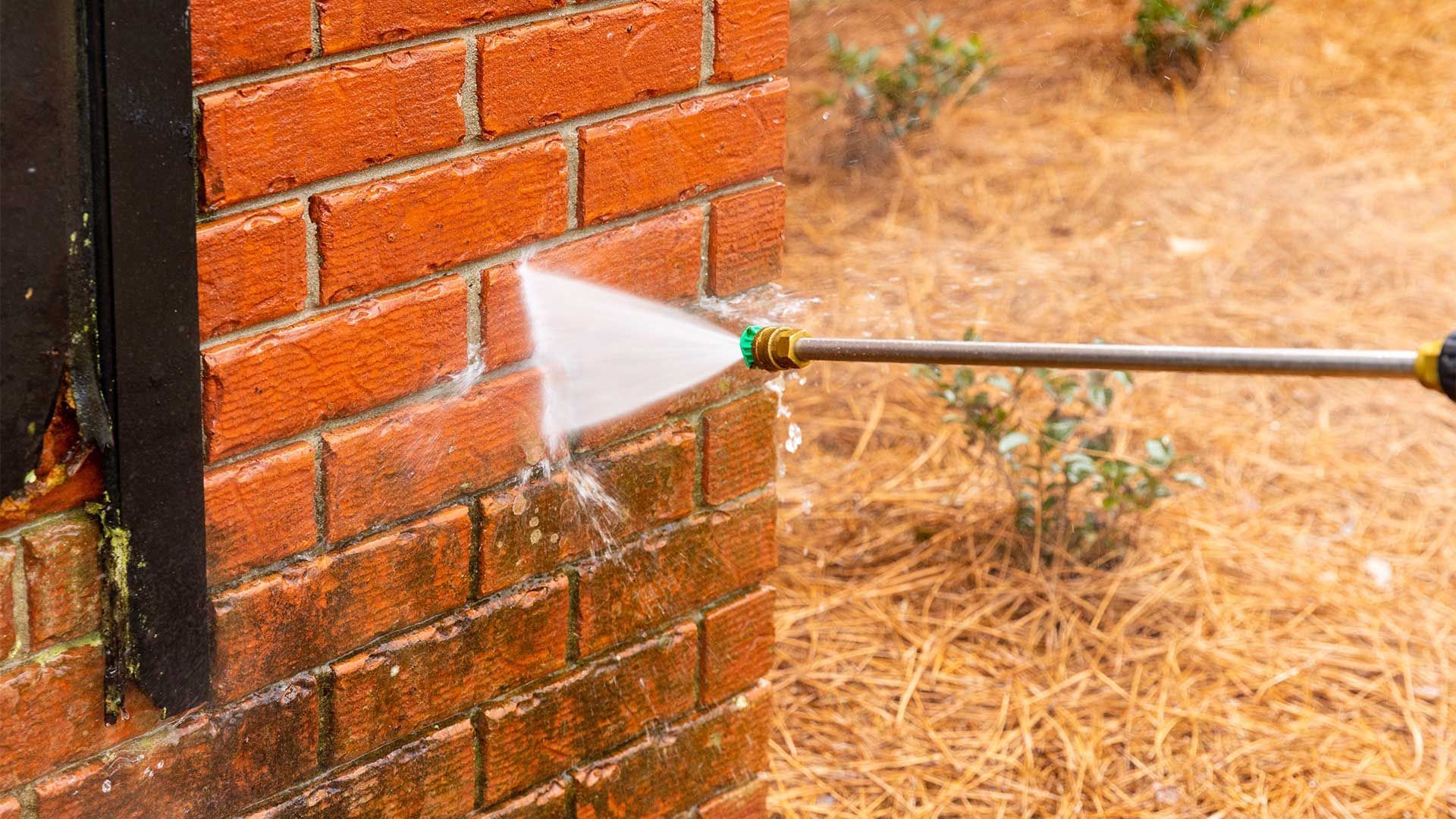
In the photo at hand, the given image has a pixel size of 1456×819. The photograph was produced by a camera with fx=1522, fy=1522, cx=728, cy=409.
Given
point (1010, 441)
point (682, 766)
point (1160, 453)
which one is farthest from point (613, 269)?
point (1160, 453)

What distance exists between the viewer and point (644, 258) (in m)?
1.48

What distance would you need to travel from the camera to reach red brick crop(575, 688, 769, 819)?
1.67 meters

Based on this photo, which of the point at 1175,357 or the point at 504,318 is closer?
the point at 1175,357

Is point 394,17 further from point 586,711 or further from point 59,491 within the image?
point 586,711

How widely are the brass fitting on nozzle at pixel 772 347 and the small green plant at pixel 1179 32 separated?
144 inches

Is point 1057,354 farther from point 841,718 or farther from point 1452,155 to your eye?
point 1452,155

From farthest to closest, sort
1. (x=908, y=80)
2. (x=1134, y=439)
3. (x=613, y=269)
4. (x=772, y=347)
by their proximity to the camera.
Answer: (x=908, y=80) → (x=1134, y=439) → (x=613, y=269) → (x=772, y=347)

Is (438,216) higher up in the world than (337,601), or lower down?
higher up

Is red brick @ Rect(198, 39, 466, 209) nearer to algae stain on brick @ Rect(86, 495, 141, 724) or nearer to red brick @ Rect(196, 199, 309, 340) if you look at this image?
red brick @ Rect(196, 199, 309, 340)

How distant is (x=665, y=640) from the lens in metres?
1.67

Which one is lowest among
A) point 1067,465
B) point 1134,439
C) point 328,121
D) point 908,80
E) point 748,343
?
point 1134,439

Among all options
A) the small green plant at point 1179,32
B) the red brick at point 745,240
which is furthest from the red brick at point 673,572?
the small green plant at point 1179,32

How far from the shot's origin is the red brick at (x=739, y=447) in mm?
1632

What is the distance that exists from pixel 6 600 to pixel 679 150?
2.35ft
